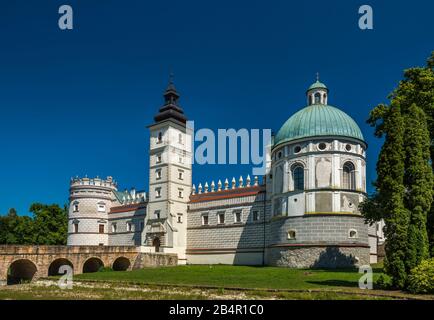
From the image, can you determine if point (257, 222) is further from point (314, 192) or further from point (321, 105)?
point (321, 105)

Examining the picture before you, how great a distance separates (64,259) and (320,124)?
2563 cm

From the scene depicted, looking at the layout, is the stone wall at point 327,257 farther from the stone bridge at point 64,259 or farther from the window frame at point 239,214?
the stone bridge at point 64,259

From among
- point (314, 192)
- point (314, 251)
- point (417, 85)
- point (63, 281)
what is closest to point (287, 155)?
point (314, 192)

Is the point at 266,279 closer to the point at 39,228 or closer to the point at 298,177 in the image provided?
the point at 298,177

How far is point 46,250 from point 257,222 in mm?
20472

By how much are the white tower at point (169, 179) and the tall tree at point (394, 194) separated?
3103cm

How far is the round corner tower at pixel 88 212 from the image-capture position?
2313 inches

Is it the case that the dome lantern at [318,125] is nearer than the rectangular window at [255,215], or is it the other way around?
the dome lantern at [318,125]

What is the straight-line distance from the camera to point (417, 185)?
2116 centimetres

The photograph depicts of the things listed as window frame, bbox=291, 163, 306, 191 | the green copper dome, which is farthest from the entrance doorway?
window frame, bbox=291, 163, 306, 191

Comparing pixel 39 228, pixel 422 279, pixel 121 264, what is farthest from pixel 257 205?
pixel 39 228

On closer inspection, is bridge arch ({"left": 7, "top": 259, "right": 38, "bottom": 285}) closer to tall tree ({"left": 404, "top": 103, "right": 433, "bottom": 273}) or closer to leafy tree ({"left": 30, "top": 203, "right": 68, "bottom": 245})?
leafy tree ({"left": 30, "top": 203, "right": 68, "bottom": 245})

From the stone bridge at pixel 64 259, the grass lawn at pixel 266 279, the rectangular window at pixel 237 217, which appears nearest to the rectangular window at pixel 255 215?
the rectangular window at pixel 237 217

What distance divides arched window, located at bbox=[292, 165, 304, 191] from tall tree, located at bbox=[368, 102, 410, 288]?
16.0 metres
